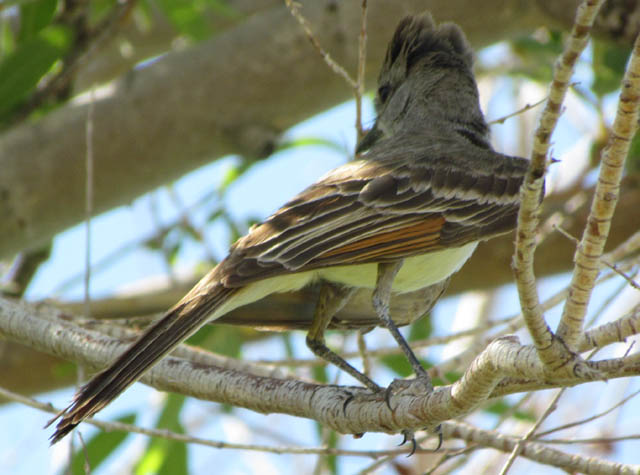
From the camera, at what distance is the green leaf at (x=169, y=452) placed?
508 cm

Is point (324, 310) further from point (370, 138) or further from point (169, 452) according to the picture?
point (169, 452)

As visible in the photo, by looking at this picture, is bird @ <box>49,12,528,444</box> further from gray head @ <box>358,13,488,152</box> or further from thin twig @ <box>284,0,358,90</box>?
thin twig @ <box>284,0,358,90</box>

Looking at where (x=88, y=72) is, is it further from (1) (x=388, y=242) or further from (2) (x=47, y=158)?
(1) (x=388, y=242)

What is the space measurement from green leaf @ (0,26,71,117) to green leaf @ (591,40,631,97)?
133 inches

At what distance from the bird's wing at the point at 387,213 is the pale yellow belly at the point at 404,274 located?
6.2 inches

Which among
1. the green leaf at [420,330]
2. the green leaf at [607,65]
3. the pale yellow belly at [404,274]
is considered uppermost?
the green leaf at [607,65]

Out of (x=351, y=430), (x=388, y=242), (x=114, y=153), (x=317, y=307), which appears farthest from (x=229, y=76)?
(x=351, y=430)

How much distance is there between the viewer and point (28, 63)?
16.6ft

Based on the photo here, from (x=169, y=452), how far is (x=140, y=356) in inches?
88.7

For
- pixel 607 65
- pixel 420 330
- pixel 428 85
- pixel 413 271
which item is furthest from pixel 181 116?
pixel 607 65

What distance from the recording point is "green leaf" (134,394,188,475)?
16.7ft

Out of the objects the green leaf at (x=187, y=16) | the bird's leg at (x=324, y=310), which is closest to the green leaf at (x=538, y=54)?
the green leaf at (x=187, y=16)

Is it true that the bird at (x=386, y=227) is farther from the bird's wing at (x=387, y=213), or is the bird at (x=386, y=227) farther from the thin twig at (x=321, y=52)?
the thin twig at (x=321, y=52)

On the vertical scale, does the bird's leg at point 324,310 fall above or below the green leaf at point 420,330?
below
